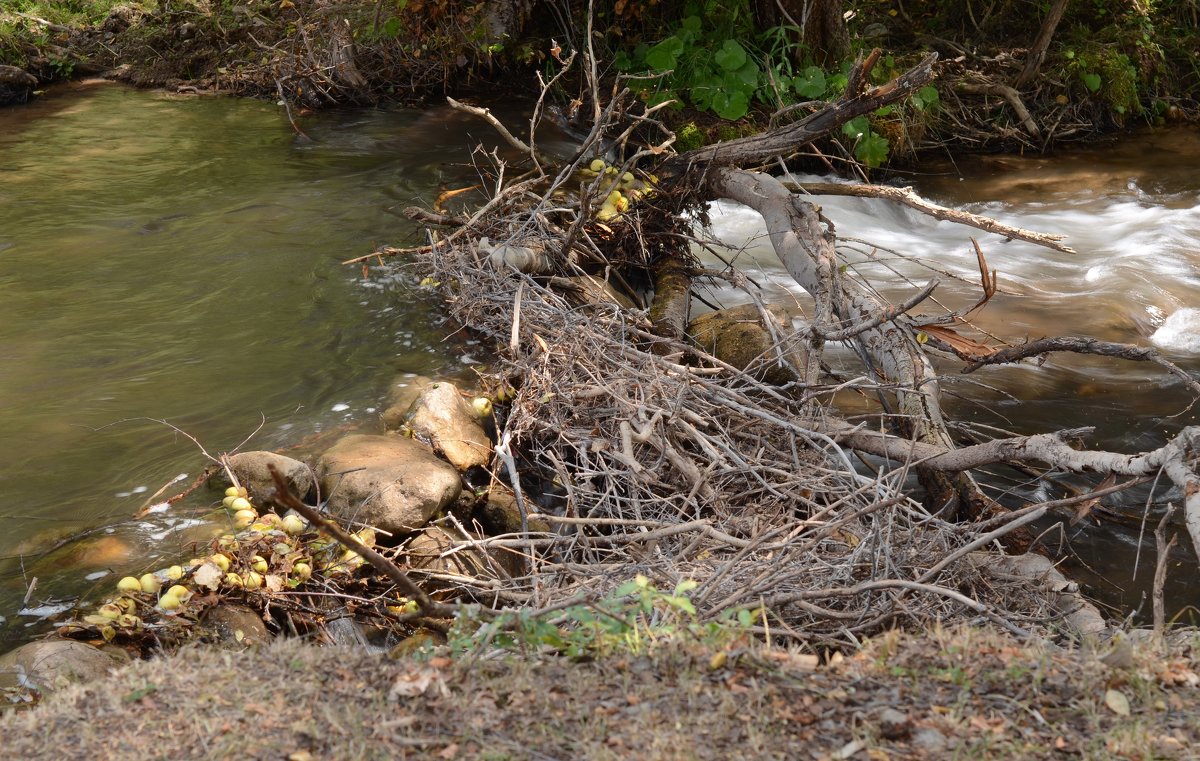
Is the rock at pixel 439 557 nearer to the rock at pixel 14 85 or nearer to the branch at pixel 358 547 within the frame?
the branch at pixel 358 547

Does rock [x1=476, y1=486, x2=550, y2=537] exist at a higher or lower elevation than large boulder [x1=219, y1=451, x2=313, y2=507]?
lower

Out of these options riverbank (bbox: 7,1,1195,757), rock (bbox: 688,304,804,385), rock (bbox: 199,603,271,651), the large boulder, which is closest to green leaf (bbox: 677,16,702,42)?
riverbank (bbox: 7,1,1195,757)

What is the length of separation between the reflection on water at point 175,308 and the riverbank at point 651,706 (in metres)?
1.29

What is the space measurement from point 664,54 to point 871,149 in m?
2.01

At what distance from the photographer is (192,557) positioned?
3469mm

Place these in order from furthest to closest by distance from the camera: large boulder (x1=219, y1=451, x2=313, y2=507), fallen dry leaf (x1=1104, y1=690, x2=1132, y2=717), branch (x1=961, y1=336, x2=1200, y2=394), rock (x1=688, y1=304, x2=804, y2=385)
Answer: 1. rock (x1=688, y1=304, x2=804, y2=385)
2. large boulder (x1=219, y1=451, x2=313, y2=507)
3. branch (x1=961, y1=336, x2=1200, y2=394)
4. fallen dry leaf (x1=1104, y1=690, x2=1132, y2=717)

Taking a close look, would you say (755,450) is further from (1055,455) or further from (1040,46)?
(1040,46)

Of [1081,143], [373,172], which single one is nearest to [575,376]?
[373,172]

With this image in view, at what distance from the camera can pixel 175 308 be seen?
589cm

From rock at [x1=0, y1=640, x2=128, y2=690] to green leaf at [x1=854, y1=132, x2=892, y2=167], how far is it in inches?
283

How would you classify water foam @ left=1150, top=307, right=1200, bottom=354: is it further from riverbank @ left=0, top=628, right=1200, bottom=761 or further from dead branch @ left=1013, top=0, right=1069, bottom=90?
riverbank @ left=0, top=628, right=1200, bottom=761

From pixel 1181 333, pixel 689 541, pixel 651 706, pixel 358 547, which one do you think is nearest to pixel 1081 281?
pixel 1181 333

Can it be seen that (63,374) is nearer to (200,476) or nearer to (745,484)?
(200,476)

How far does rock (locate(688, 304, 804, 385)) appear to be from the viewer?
4.70 metres
